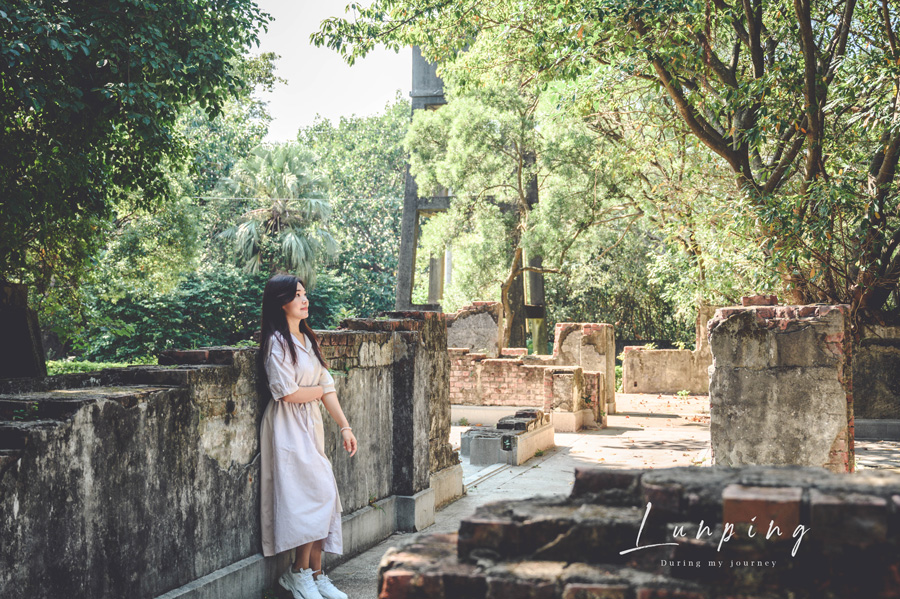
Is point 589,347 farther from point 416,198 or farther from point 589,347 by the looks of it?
point 416,198

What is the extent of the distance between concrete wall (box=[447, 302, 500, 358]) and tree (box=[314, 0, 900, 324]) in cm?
795

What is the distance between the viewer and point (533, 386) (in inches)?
583

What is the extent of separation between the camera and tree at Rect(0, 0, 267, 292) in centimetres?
700

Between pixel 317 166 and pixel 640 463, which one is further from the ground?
pixel 317 166

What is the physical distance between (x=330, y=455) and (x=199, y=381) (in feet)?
5.09

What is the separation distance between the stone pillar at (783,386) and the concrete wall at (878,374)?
6417mm

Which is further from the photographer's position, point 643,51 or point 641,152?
point 641,152

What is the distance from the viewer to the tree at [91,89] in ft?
23.0

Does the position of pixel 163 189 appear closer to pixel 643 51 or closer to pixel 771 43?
pixel 643 51

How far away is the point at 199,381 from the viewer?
13.1 ft

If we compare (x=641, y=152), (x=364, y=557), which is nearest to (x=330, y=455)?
(x=364, y=557)

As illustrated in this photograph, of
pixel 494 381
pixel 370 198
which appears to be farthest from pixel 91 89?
pixel 370 198

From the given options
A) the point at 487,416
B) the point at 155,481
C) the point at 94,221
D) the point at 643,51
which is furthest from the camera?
the point at 487,416

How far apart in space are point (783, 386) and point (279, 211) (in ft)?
77.7
